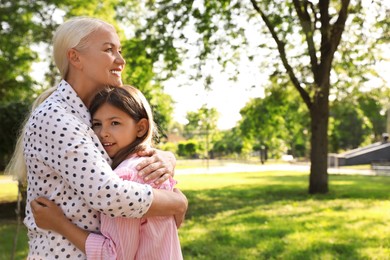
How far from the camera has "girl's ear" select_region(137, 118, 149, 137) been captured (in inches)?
87.2

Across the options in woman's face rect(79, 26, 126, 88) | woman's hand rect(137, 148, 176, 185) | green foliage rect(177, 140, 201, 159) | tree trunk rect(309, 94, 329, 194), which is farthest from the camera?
green foliage rect(177, 140, 201, 159)

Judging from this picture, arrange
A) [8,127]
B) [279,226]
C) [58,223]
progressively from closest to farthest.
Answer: [58,223] < [279,226] < [8,127]

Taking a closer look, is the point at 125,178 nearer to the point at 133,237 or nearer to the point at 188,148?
the point at 133,237

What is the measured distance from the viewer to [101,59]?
2201mm

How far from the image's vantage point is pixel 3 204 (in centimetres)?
1493

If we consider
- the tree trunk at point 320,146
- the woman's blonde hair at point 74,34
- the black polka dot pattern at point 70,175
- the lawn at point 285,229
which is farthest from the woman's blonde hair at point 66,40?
the tree trunk at point 320,146

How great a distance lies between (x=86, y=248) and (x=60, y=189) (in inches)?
10.9

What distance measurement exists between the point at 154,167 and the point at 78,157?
1.21 ft

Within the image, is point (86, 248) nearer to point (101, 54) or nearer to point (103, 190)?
point (103, 190)

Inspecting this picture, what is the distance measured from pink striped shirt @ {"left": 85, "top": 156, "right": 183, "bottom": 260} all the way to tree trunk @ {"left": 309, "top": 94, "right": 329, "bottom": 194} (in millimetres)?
15689

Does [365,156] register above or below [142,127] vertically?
below

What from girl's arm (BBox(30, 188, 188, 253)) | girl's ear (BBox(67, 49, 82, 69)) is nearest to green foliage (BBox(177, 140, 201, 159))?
girl's ear (BBox(67, 49, 82, 69))

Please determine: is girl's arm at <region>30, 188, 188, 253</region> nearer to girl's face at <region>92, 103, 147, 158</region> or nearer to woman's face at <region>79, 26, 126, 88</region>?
girl's face at <region>92, 103, 147, 158</region>

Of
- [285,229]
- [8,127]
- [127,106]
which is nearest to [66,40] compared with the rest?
[127,106]
